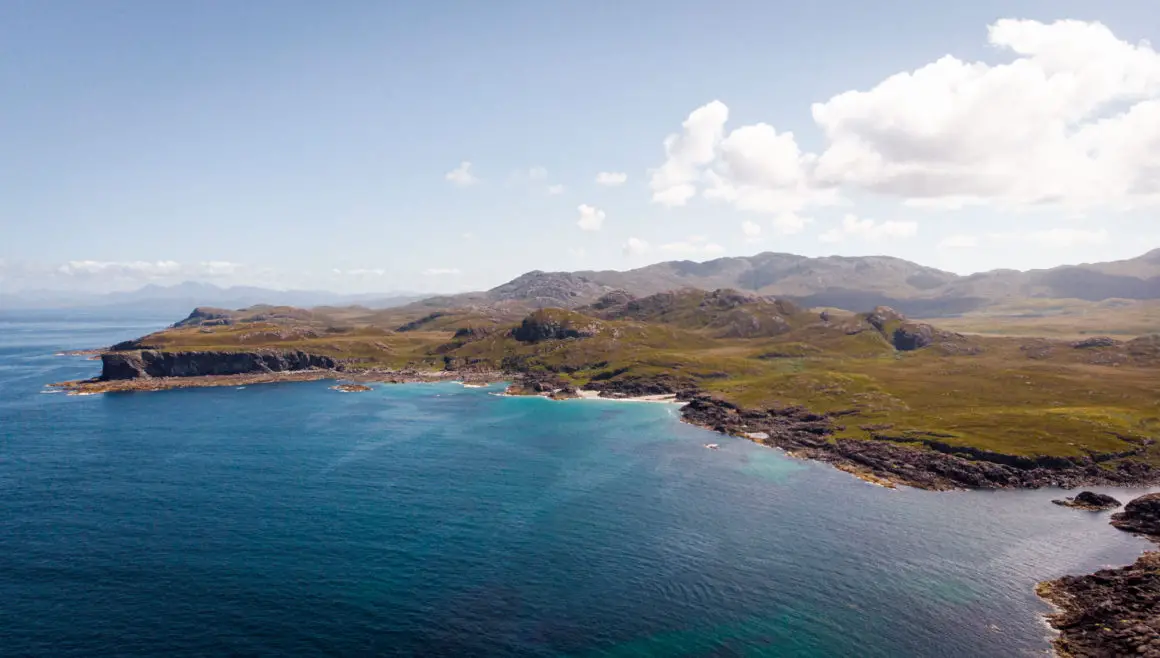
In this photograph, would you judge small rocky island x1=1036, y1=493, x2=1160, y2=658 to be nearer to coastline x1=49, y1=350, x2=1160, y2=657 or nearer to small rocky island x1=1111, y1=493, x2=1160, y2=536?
coastline x1=49, y1=350, x2=1160, y2=657

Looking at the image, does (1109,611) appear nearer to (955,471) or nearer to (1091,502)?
(1091,502)

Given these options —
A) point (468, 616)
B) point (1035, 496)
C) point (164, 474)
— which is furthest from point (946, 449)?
point (164, 474)

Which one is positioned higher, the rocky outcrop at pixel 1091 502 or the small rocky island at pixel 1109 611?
the small rocky island at pixel 1109 611

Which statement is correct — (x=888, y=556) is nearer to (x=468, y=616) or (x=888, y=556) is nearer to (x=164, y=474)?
(x=468, y=616)

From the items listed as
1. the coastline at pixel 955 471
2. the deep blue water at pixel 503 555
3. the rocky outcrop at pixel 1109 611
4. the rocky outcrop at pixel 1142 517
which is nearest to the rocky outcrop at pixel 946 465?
the coastline at pixel 955 471

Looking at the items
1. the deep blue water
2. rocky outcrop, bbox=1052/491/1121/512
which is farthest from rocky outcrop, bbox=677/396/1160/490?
rocky outcrop, bbox=1052/491/1121/512

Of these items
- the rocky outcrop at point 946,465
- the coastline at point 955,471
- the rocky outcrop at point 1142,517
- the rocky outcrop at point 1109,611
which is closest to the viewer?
the rocky outcrop at point 1109,611

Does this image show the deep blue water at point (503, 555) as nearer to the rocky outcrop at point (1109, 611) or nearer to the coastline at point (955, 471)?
the rocky outcrop at point (1109, 611)
